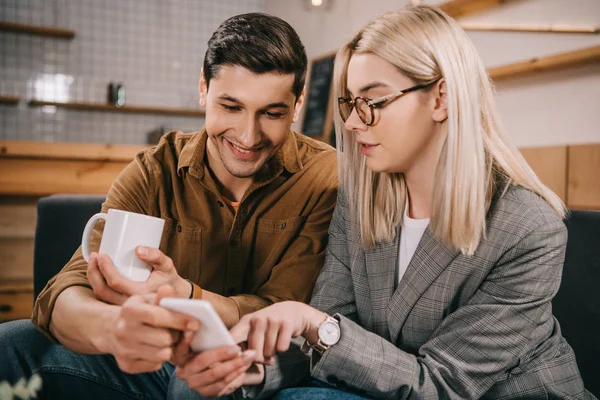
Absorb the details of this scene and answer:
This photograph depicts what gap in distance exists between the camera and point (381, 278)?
1.36m

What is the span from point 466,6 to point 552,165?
1.08 metres

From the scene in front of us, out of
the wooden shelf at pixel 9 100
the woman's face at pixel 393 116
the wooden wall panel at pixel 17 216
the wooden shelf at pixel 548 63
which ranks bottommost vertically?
the wooden wall panel at pixel 17 216

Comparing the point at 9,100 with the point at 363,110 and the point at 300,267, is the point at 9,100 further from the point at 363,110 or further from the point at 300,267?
the point at 363,110


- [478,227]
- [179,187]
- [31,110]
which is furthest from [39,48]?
[478,227]

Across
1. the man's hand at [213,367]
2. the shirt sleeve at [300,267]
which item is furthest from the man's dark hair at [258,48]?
the man's hand at [213,367]

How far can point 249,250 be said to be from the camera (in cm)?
169

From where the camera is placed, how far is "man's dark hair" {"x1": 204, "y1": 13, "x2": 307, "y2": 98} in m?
1.59

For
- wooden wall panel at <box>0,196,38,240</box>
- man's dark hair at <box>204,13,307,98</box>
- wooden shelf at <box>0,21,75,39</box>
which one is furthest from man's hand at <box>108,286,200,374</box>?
wooden shelf at <box>0,21,75,39</box>

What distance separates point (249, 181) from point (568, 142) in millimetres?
1675

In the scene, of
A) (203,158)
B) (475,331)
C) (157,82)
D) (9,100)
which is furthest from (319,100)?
(475,331)

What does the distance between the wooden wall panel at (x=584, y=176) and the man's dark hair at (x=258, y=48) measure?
4.59 ft

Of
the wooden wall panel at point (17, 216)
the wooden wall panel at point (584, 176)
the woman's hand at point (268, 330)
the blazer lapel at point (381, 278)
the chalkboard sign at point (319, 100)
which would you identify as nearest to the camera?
the woman's hand at point (268, 330)

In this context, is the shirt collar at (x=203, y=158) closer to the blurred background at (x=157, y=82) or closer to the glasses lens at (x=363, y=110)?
the glasses lens at (x=363, y=110)

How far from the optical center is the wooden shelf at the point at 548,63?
99.0 inches
